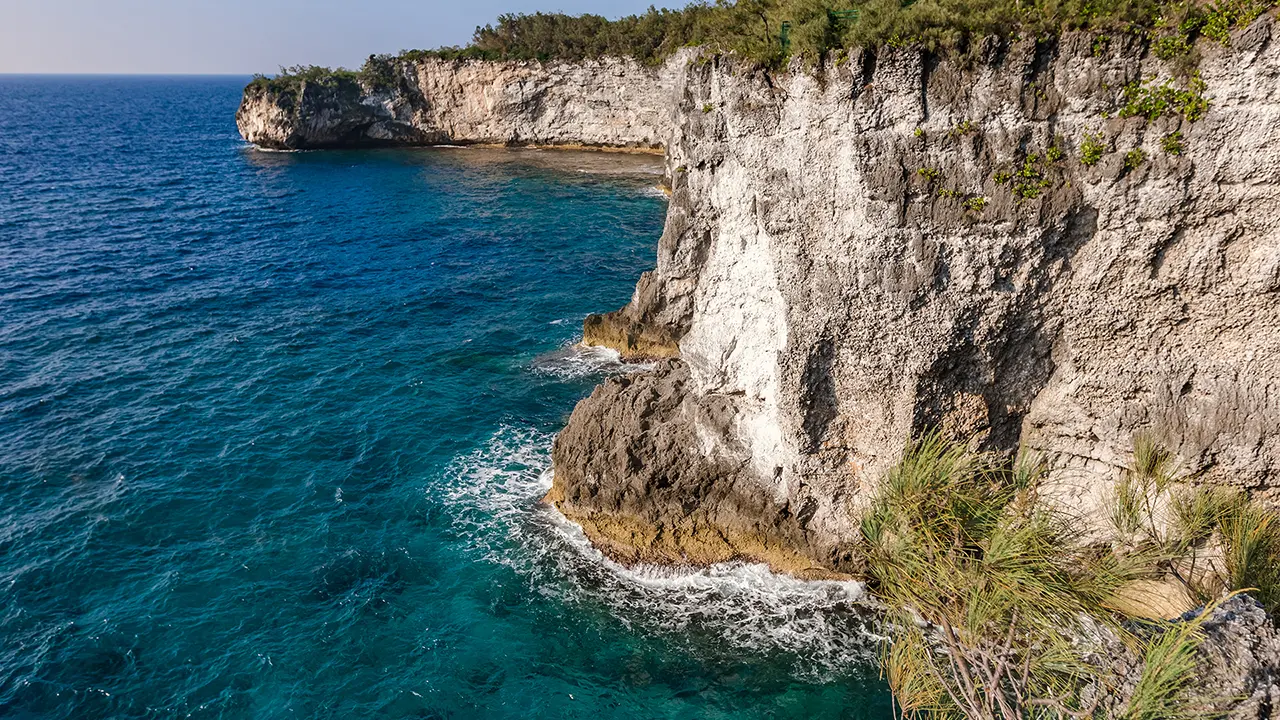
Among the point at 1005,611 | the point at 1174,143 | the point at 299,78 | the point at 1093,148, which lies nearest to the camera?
the point at 1005,611

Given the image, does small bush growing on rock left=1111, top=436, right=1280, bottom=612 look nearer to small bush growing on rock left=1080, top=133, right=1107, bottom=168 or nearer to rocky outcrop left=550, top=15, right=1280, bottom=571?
rocky outcrop left=550, top=15, right=1280, bottom=571

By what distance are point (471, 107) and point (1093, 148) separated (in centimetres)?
8618

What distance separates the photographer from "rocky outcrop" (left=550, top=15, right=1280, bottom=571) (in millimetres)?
16531

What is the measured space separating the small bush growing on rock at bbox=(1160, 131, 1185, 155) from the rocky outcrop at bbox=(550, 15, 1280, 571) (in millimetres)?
33

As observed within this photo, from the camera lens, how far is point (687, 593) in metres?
21.7

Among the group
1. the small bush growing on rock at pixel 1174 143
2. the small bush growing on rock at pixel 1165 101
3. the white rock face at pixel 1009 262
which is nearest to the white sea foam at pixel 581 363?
the white rock face at pixel 1009 262

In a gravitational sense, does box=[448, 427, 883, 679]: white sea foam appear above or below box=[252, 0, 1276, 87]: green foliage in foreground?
below

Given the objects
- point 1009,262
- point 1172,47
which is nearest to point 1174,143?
point 1172,47

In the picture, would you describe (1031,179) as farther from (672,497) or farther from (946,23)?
(672,497)

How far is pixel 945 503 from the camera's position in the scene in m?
14.2

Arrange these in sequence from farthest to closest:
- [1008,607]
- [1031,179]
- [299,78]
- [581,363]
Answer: [299,78] → [581,363] → [1031,179] → [1008,607]

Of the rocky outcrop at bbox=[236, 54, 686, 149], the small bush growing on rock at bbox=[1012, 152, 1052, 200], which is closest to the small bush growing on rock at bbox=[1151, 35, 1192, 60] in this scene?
the small bush growing on rock at bbox=[1012, 152, 1052, 200]

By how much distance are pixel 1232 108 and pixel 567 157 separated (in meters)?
75.7

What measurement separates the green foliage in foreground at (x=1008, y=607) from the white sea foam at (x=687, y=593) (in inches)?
179
